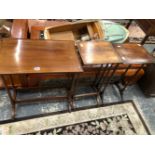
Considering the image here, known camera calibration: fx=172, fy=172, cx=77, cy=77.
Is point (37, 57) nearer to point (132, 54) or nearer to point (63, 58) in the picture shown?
point (63, 58)

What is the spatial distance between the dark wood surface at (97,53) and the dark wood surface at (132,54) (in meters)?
0.14

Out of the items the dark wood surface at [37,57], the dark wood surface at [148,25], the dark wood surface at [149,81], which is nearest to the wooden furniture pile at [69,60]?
the dark wood surface at [37,57]

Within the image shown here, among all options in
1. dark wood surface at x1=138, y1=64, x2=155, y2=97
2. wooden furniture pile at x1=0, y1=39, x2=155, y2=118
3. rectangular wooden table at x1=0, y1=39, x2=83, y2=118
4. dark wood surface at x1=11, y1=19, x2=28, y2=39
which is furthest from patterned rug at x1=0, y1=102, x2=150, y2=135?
dark wood surface at x1=11, y1=19, x2=28, y2=39

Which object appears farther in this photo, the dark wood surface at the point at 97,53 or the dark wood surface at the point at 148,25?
the dark wood surface at the point at 148,25

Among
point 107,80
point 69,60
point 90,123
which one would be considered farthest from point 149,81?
point 69,60

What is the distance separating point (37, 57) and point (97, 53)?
0.57 m

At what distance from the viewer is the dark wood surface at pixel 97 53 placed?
1.60 metres

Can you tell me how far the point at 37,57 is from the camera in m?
1.51

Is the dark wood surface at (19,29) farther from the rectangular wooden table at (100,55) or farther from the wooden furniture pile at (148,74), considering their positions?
Answer: the wooden furniture pile at (148,74)

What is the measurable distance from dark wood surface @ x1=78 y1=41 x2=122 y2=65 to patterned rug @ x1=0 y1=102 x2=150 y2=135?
700mm
